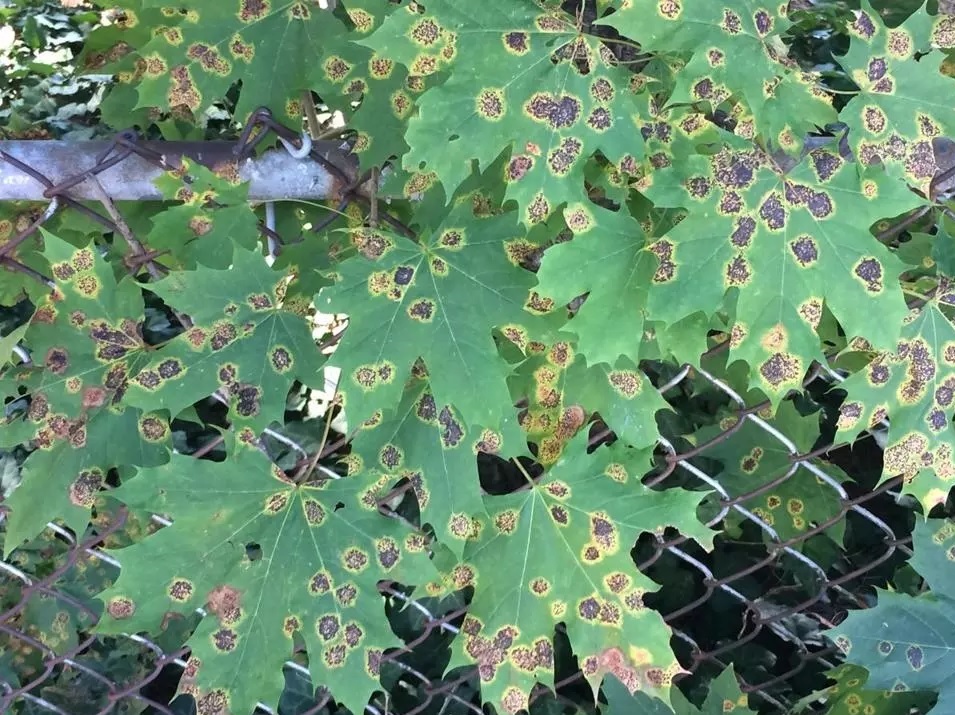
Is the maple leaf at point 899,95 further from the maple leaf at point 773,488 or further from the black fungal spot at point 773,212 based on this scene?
the maple leaf at point 773,488

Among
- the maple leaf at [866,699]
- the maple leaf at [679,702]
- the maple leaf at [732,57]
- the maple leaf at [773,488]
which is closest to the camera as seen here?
the maple leaf at [732,57]

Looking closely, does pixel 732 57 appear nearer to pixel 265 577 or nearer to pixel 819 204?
pixel 819 204

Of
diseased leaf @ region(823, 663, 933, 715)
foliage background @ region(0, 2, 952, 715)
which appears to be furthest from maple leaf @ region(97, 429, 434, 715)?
diseased leaf @ region(823, 663, 933, 715)

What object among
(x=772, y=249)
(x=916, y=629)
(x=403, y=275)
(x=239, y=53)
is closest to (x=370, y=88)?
(x=239, y=53)

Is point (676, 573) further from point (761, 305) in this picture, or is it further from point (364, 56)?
point (364, 56)

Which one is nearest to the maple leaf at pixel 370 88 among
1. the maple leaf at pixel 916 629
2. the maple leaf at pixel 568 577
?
the maple leaf at pixel 568 577

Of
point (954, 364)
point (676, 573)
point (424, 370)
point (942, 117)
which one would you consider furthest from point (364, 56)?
point (676, 573)
